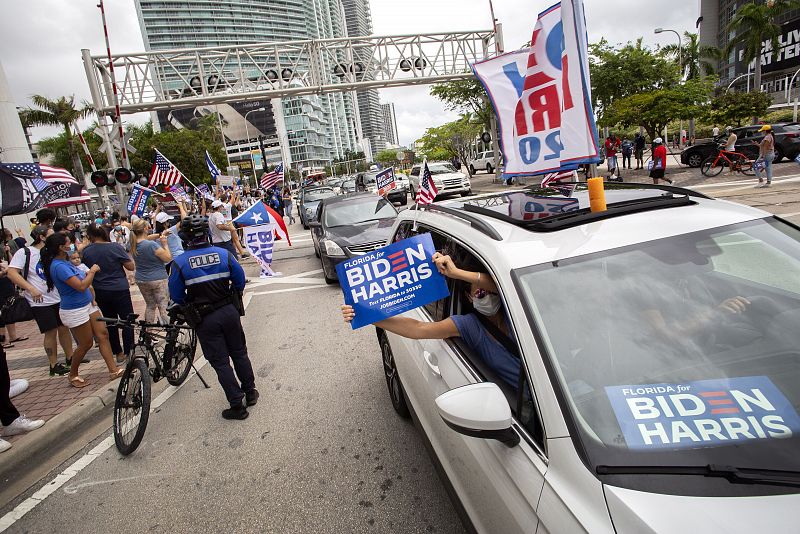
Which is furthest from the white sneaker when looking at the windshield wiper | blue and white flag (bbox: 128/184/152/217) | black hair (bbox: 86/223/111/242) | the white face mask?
blue and white flag (bbox: 128/184/152/217)

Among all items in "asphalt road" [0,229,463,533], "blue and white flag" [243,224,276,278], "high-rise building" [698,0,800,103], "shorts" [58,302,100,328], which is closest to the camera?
"asphalt road" [0,229,463,533]

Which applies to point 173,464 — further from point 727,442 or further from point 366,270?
point 727,442

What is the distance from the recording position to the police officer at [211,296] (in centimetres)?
394

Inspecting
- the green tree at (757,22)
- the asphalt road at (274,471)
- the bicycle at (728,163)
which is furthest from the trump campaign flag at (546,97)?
the green tree at (757,22)

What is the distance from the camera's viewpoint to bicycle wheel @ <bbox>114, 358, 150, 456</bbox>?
385 cm

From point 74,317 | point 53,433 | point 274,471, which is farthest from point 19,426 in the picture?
point 274,471

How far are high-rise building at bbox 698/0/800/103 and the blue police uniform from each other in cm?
5178

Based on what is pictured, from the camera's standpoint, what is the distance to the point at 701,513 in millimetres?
1222

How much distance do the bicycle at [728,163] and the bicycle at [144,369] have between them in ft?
59.5

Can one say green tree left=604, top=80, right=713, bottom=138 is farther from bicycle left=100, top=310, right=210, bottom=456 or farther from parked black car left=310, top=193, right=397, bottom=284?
bicycle left=100, top=310, right=210, bottom=456

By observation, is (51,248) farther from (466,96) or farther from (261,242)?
(466,96)

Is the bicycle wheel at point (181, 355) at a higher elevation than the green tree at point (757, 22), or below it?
below

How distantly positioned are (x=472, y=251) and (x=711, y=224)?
111cm

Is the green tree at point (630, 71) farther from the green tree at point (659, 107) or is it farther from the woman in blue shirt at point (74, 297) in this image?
the woman in blue shirt at point (74, 297)
